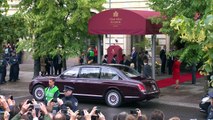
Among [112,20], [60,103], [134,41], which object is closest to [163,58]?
[134,41]

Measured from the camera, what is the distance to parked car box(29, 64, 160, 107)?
14.7 metres

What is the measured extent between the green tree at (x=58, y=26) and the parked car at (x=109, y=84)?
11.1 feet

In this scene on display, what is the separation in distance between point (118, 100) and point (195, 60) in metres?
3.18

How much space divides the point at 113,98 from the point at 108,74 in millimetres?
879

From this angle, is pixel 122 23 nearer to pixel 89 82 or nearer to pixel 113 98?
pixel 89 82

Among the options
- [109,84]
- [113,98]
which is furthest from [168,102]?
[109,84]

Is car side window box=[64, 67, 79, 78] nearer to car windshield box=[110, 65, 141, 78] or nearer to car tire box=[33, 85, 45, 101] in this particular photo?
car tire box=[33, 85, 45, 101]

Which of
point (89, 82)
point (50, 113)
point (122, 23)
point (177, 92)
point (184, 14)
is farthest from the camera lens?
point (177, 92)

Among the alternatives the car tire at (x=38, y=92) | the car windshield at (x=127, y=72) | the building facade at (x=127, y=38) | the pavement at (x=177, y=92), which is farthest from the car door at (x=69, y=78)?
the building facade at (x=127, y=38)

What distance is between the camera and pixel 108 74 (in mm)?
15250

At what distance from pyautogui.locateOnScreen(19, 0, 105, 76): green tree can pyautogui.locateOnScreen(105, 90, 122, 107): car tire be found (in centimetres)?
440

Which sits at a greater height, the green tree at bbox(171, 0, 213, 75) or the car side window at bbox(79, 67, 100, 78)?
the green tree at bbox(171, 0, 213, 75)

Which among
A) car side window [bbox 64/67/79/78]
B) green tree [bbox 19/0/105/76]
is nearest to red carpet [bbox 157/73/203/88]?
green tree [bbox 19/0/105/76]

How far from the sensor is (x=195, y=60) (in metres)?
15.4
